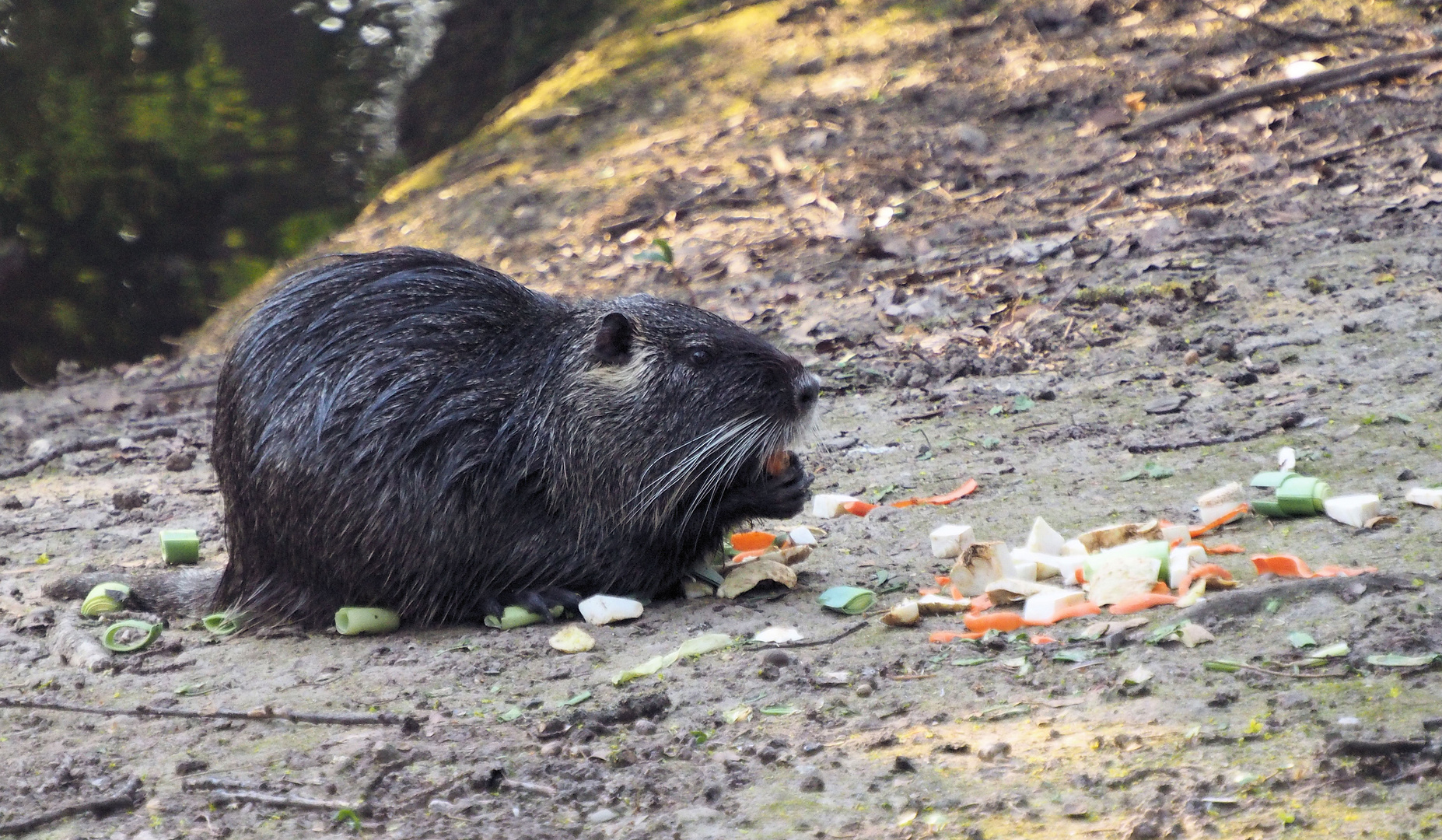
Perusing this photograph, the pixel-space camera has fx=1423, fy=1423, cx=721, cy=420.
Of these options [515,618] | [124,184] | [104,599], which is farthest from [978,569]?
[124,184]

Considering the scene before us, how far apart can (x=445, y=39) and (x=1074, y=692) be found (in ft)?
33.5

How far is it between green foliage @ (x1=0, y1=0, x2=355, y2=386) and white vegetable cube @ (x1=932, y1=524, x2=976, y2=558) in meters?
7.76

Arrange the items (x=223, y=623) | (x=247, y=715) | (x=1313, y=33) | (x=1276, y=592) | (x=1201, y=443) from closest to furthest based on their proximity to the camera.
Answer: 1. (x=1276, y=592)
2. (x=247, y=715)
3. (x=223, y=623)
4. (x=1201, y=443)
5. (x=1313, y=33)

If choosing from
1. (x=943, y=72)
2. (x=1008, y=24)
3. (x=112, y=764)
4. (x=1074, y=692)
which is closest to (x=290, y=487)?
(x=112, y=764)

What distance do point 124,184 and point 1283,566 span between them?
→ 9.21m

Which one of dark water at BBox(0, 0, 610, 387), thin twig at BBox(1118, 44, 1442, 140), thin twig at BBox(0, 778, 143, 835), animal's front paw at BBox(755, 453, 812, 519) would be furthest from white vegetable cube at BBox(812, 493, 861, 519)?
dark water at BBox(0, 0, 610, 387)

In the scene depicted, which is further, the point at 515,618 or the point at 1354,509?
the point at 515,618

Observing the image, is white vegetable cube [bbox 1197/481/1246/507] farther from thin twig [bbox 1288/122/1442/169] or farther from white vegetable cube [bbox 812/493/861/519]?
thin twig [bbox 1288/122/1442/169]

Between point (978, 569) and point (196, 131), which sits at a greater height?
point (196, 131)

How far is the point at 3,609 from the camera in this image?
164 inches

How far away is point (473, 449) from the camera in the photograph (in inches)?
148

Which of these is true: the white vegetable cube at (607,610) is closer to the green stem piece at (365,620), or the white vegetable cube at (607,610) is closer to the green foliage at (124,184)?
the green stem piece at (365,620)

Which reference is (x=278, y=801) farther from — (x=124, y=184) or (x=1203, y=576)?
(x=124, y=184)

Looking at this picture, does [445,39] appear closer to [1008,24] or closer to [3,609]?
[1008,24]
